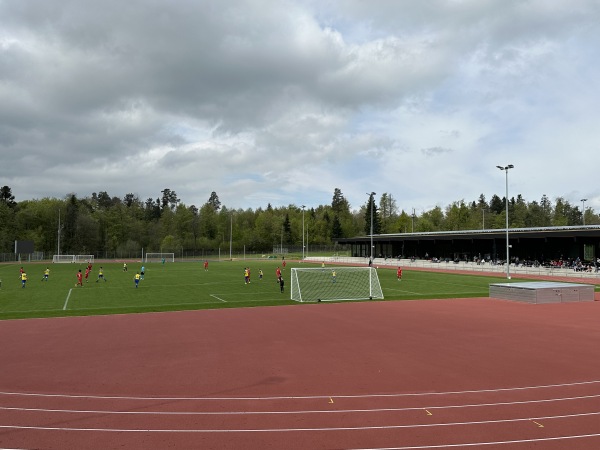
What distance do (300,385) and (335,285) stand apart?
2918cm

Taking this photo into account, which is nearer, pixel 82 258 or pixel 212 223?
pixel 82 258

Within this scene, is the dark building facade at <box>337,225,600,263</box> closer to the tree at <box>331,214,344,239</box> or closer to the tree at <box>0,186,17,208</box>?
the tree at <box>331,214,344,239</box>

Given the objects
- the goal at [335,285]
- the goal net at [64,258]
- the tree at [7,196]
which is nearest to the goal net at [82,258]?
the goal net at [64,258]

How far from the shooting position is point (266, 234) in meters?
163

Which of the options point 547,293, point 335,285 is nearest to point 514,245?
point 335,285

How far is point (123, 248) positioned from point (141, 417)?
12465 centimetres

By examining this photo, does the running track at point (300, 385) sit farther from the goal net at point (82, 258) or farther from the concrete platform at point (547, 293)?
the goal net at point (82, 258)

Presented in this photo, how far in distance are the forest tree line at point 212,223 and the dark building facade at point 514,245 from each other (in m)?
29.1

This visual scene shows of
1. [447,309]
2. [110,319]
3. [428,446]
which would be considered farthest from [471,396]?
[110,319]

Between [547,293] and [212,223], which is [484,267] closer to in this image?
[547,293]

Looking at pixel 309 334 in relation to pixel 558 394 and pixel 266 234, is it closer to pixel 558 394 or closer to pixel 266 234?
pixel 558 394

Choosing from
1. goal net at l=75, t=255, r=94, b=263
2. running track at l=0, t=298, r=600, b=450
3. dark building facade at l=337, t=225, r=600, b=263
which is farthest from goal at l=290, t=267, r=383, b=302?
goal net at l=75, t=255, r=94, b=263

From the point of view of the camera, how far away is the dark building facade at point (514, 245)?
198 feet

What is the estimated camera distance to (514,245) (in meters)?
73.4
